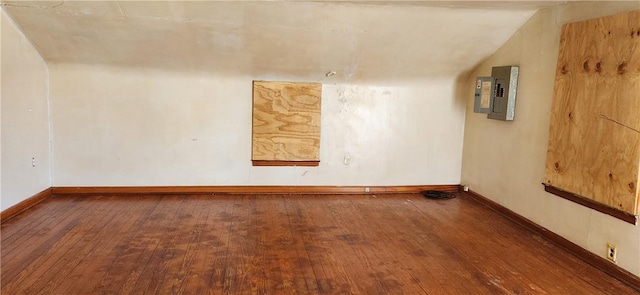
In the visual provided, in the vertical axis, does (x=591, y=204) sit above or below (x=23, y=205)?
above

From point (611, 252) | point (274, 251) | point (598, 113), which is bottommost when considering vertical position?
point (274, 251)

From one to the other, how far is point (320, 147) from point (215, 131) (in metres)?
1.11

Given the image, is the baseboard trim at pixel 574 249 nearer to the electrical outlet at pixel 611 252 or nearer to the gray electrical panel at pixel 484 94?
the electrical outlet at pixel 611 252

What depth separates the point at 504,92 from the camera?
12.0ft

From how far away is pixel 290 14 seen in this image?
3.26m

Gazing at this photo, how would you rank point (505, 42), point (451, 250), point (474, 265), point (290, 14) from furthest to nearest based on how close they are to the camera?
1. point (505, 42)
2. point (290, 14)
3. point (451, 250)
4. point (474, 265)

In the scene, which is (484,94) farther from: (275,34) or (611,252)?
(275,34)

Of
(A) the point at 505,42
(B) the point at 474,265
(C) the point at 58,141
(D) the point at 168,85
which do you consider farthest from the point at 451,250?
(C) the point at 58,141

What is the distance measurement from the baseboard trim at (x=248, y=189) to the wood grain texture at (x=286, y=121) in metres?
0.34

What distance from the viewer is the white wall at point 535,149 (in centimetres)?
264

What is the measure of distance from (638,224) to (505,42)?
199cm

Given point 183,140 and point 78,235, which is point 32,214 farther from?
point 183,140

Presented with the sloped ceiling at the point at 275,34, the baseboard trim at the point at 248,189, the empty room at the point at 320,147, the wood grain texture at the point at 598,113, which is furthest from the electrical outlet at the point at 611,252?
the baseboard trim at the point at 248,189

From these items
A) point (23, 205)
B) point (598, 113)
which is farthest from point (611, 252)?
point (23, 205)
